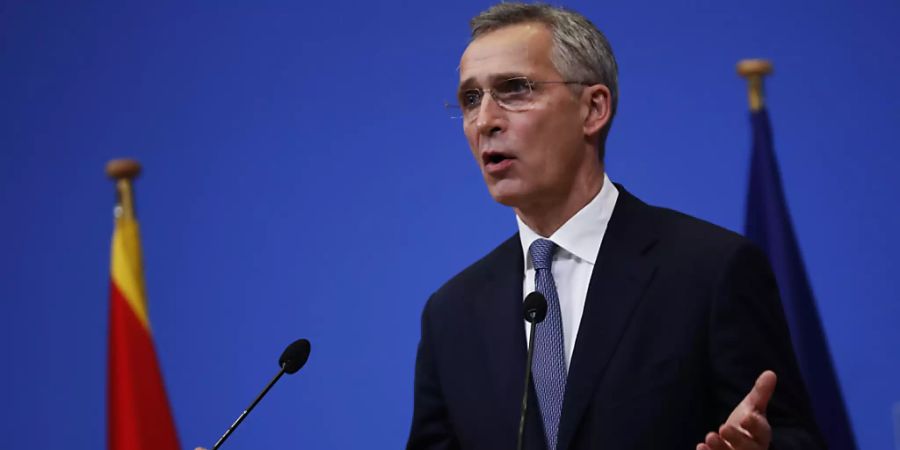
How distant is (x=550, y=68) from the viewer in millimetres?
2025

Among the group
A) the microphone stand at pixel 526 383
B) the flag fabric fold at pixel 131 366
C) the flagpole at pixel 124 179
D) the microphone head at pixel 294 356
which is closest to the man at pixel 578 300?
the microphone stand at pixel 526 383

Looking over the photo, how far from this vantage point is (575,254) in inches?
78.0

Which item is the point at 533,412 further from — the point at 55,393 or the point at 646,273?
the point at 55,393

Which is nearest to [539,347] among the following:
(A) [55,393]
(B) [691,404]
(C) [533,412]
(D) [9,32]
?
(C) [533,412]

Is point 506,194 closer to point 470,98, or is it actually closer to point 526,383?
point 470,98

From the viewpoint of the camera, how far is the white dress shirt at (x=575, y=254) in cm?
195

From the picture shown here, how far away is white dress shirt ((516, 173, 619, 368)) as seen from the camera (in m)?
1.95

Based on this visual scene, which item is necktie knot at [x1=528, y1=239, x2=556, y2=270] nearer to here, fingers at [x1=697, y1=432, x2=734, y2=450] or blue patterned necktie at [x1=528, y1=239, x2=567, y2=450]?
blue patterned necktie at [x1=528, y1=239, x2=567, y2=450]

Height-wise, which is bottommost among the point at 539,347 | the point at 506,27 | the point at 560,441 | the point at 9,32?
the point at 560,441

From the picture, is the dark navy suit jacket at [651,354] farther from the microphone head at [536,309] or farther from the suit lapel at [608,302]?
the microphone head at [536,309]

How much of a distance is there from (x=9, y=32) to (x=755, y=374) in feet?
9.91

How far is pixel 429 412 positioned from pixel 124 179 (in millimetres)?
1745

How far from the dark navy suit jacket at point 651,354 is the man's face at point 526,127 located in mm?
143

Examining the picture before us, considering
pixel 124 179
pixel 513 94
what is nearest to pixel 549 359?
pixel 513 94
